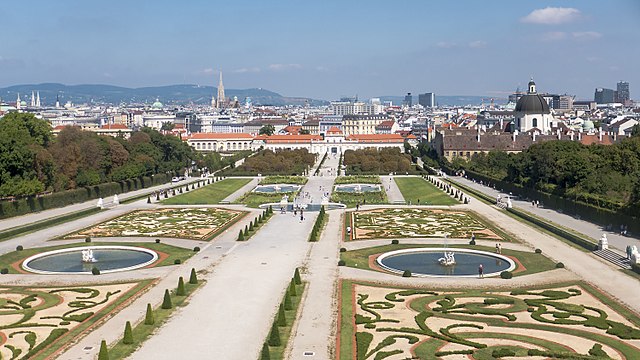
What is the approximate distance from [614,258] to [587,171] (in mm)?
25363

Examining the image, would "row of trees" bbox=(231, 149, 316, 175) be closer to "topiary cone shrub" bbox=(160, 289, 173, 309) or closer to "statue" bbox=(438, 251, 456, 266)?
"statue" bbox=(438, 251, 456, 266)

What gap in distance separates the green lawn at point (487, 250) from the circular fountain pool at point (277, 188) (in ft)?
141

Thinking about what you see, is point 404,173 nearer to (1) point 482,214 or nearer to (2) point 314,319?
(1) point 482,214

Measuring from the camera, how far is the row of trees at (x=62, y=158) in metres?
61.3

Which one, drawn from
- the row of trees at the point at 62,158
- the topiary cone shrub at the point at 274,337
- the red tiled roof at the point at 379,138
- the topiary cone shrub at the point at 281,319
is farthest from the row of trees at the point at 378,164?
the topiary cone shrub at the point at 274,337

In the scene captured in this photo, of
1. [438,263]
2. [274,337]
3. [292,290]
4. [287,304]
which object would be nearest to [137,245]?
[438,263]

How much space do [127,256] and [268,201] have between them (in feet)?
107

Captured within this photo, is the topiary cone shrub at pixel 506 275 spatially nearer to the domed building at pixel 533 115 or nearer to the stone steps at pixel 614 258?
the stone steps at pixel 614 258

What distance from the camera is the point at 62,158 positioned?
74.5 meters

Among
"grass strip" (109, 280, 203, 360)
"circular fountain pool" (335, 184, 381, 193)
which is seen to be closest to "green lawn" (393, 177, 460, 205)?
"circular fountain pool" (335, 184, 381, 193)

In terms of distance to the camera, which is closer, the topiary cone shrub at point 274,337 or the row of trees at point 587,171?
the topiary cone shrub at point 274,337

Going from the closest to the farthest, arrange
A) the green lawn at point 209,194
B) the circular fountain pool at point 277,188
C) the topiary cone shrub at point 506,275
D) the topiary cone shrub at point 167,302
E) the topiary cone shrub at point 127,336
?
the topiary cone shrub at point 127,336
the topiary cone shrub at point 167,302
the topiary cone shrub at point 506,275
the green lawn at point 209,194
the circular fountain pool at point 277,188

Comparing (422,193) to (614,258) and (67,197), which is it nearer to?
(67,197)

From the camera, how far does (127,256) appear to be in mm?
42312
